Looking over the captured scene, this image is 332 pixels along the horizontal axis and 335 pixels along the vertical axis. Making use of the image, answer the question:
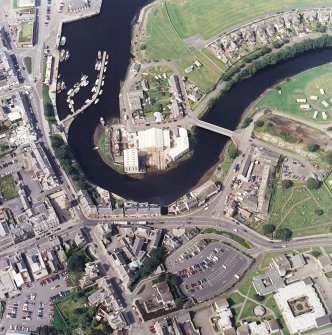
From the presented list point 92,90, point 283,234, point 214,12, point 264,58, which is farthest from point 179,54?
point 283,234

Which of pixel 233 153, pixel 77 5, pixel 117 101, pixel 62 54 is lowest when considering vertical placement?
pixel 233 153

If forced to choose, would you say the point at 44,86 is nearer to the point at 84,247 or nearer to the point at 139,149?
the point at 139,149

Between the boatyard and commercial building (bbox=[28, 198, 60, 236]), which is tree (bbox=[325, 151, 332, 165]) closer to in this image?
the boatyard

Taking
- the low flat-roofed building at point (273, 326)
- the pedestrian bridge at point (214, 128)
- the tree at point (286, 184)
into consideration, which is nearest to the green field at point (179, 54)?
the pedestrian bridge at point (214, 128)

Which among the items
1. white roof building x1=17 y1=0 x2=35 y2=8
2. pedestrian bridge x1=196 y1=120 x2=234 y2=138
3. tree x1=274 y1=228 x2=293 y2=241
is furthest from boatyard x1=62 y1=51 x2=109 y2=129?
tree x1=274 y1=228 x2=293 y2=241

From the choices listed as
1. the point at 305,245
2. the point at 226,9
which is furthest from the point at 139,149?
the point at 226,9

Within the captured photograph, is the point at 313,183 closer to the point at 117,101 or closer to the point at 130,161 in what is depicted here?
the point at 130,161
